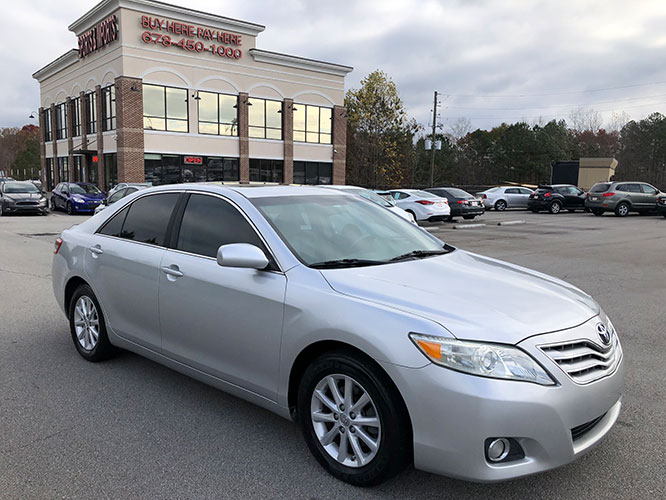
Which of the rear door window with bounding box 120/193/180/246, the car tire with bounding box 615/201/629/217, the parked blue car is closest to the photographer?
the rear door window with bounding box 120/193/180/246

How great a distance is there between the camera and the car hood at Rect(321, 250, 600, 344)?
106 inches

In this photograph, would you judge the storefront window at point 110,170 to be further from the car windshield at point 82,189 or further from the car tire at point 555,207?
the car tire at point 555,207

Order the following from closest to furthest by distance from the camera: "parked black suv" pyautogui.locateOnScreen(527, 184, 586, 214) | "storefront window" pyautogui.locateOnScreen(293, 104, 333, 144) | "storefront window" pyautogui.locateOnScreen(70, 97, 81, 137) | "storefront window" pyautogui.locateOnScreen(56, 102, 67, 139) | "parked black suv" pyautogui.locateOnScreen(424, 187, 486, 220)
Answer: "parked black suv" pyautogui.locateOnScreen(424, 187, 486, 220) < "parked black suv" pyautogui.locateOnScreen(527, 184, 586, 214) < "storefront window" pyautogui.locateOnScreen(70, 97, 81, 137) < "storefront window" pyautogui.locateOnScreen(293, 104, 333, 144) < "storefront window" pyautogui.locateOnScreen(56, 102, 67, 139)

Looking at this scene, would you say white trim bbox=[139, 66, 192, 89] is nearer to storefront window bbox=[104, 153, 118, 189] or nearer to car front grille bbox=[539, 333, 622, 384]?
storefront window bbox=[104, 153, 118, 189]

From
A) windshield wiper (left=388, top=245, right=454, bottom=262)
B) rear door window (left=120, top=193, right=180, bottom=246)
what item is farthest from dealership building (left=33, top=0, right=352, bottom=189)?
windshield wiper (left=388, top=245, right=454, bottom=262)

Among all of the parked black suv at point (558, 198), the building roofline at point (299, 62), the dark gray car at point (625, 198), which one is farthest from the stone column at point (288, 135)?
the dark gray car at point (625, 198)

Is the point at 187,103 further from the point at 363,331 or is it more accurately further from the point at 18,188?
the point at 363,331

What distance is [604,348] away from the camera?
2.96m

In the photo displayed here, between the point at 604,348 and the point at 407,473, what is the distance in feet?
4.28

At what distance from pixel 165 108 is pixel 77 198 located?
10989 millimetres

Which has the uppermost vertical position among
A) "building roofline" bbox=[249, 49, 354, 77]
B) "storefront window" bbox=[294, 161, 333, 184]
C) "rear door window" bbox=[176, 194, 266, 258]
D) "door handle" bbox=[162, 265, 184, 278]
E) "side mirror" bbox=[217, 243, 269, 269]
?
"building roofline" bbox=[249, 49, 354, 77]

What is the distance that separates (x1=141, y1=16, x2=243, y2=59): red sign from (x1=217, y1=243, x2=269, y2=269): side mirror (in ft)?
112

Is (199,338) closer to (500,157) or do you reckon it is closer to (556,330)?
(556,330)

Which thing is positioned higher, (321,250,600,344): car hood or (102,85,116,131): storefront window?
(102,85,116,131): storefront window
